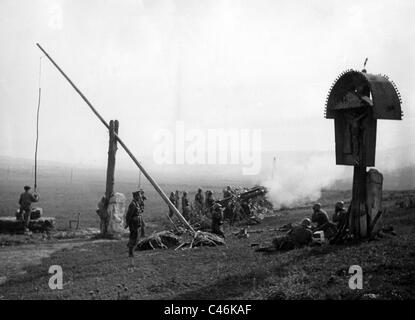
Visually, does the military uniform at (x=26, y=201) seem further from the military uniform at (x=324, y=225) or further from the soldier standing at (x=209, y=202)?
the military uniform at (x=324, y=225)

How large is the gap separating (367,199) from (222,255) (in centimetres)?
542

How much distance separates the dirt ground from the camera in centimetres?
796

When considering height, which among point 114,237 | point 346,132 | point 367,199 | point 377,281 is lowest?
point 114,237

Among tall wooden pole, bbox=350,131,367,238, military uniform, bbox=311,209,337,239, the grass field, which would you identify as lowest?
the grass field

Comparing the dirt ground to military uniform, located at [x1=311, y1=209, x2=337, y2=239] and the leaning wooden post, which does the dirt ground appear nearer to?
military uniform, located at [x1=311, y1=209, x2=337, y2=239]

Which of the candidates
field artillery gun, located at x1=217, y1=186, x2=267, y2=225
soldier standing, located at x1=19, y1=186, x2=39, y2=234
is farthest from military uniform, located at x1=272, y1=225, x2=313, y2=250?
soldier standing, located at x1=19, y1=186, x2=39, y2=234

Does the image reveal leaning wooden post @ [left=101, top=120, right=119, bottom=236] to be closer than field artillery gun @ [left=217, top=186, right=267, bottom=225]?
Yes

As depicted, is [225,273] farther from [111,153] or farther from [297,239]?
[111,153]

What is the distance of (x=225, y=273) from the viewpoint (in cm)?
1059

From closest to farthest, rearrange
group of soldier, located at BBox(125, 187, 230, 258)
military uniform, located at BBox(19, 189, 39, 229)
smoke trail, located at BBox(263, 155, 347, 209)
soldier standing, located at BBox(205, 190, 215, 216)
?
group of soldier, located at BBox(125, 187, 230, 258) < military uniform, located at BBox(19, 189, 39, 229) < soldier standing, located at BBox(205, 190, 215, 216) < smoke trail, located at BBox(263, 155, 347, 209)

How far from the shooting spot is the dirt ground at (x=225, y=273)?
7955 mm

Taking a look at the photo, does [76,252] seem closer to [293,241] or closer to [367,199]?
[293,241]
